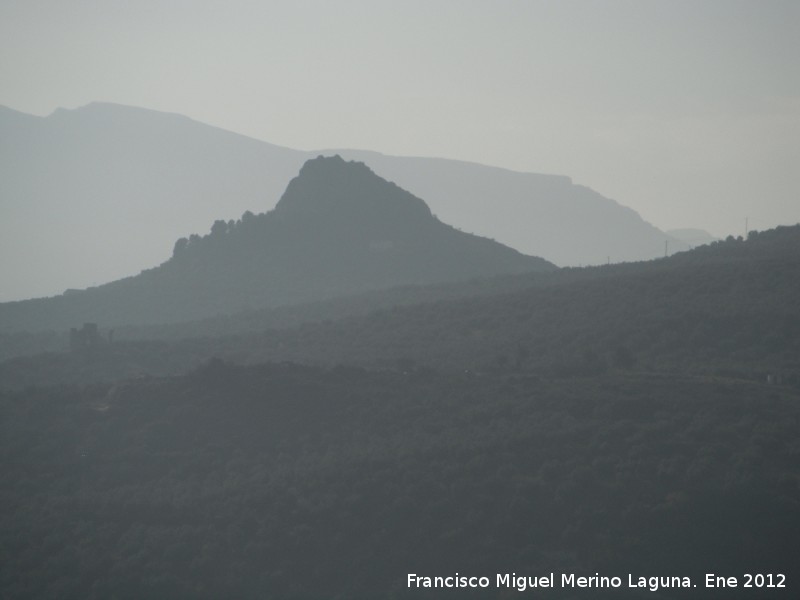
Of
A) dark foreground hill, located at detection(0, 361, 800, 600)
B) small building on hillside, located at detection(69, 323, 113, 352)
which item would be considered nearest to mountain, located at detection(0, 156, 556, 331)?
small building on hillside, located at detection(69, 323, 113, 352)

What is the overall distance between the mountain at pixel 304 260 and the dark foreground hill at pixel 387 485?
136 feet

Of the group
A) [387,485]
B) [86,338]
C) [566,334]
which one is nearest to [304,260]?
[86,338]

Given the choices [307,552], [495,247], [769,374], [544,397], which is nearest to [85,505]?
[307,552]

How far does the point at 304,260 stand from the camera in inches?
3632

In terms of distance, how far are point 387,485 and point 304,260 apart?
60.6 meters

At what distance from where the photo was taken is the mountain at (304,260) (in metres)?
84.9

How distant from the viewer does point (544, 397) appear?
133 ft

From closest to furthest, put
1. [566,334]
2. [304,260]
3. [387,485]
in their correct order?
[387,485]
[566,334]
[304,260]

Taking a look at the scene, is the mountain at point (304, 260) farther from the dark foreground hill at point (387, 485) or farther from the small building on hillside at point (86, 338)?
the dark foreground hill at point (387, 485)

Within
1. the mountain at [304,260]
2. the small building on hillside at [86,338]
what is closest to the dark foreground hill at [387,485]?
Answer: the small building on hillside at [86,338]

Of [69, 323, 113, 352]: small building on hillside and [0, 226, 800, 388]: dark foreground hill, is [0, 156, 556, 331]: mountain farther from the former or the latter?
[69, 323, 113, 352]: small building on hillside

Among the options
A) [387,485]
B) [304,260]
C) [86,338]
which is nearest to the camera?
[387,485]

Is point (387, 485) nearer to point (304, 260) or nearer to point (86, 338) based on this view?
point (86, 338)

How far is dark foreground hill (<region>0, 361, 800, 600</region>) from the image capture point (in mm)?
28391
